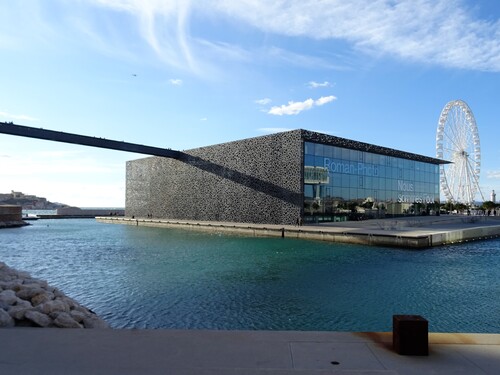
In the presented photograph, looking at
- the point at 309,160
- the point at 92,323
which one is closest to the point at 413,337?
the point at 92,323

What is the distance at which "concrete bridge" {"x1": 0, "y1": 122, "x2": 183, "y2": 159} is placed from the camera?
40472 mm

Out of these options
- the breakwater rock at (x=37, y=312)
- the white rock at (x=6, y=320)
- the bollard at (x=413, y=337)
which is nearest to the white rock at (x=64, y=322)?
the breakwater rock at (x=37, y=312)

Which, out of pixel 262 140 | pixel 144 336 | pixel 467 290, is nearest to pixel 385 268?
pixel 467 290

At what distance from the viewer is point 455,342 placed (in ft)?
19.5

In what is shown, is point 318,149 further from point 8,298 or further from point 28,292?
point 8,298

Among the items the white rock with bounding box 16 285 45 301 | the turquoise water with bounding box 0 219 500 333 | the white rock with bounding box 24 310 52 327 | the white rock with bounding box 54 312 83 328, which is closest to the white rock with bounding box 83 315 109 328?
the white rock with bounding box 54 312 83 328

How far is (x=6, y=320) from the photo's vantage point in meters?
7.01

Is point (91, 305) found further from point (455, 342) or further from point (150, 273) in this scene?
point (455, 342)

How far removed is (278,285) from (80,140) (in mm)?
37682

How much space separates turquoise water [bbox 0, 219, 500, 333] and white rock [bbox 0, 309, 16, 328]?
10.0 feet

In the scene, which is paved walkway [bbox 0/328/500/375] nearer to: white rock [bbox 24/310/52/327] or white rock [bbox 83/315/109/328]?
white rock [bbox 24/310/52/327]

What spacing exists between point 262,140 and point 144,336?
124 feet

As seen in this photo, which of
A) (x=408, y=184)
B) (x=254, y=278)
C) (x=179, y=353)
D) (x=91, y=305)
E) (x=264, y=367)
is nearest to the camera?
(x=264, y=367)

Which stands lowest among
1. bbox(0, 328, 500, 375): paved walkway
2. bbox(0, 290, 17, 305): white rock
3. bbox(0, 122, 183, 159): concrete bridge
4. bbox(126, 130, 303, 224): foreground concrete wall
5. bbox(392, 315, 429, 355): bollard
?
bbox(0, 328, 500, 375): paved walkway
